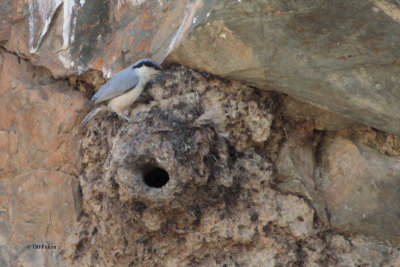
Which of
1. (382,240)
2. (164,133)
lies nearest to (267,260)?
(382,240)

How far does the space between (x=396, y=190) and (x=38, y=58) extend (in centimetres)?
352

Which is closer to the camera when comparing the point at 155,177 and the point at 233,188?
the point at 233,188

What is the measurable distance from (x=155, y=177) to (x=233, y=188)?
70 centimetres

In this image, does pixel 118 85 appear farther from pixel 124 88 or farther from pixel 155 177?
pixel 155 177

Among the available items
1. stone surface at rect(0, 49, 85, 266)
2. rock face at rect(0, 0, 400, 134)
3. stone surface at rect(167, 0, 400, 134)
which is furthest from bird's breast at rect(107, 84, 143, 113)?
stone surface at rect(167, 0, 400, 134)

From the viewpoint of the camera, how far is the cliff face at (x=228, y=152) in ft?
13.9

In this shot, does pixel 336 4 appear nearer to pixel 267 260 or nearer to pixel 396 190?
pixel 396 190

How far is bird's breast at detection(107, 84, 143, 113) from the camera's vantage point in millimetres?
4891

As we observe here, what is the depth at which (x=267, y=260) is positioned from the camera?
4.44m

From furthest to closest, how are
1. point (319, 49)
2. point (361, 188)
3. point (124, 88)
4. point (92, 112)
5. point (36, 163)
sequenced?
point (36, 163), point (92, 112), point (124, 88), point (361, 188), point (319, 49)

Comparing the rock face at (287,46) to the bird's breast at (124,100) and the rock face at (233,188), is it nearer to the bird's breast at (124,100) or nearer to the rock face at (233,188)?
the rock face at (233,188)

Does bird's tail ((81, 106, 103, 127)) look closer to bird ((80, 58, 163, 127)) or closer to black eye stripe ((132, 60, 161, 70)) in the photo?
bird ((80, 58, 163, 127))

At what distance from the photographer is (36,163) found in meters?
5.25

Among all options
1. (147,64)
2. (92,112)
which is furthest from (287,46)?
(92,112)
